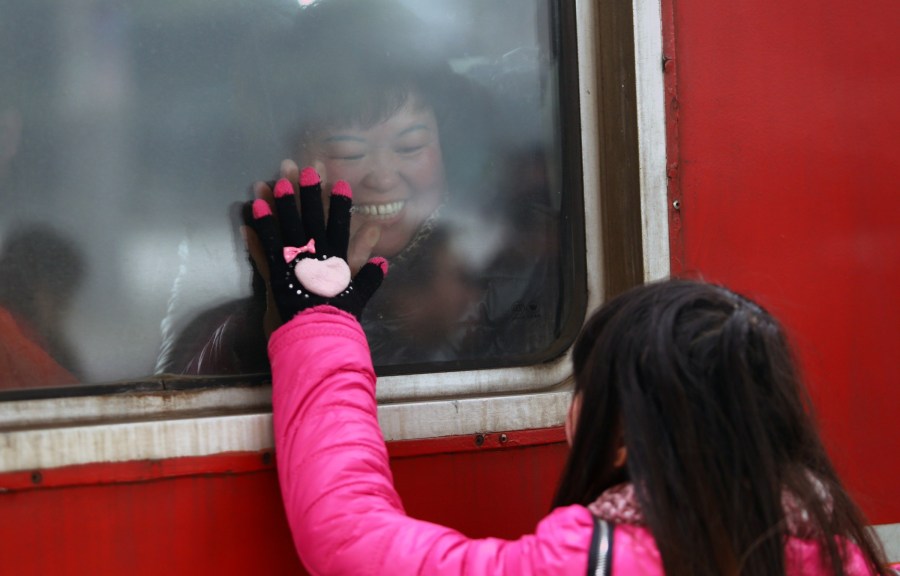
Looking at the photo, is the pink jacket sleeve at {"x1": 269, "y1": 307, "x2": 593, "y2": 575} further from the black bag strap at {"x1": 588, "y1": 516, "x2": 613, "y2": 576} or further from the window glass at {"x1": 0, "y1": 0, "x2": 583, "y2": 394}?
the window glass at {"x1": 0, "y1": 0, "x2": 583, "y2": 394}

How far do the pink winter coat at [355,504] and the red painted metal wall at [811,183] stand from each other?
0.59m

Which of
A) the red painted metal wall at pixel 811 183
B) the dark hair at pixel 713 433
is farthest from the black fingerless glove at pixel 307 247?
the red painted metal wall at pixel 811 183

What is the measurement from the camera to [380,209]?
1.49 metres

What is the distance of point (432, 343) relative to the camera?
1502mm

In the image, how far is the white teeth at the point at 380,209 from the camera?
4.86ft

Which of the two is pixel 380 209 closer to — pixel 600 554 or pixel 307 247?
pixel 307 247

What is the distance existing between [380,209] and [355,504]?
20.9 inches

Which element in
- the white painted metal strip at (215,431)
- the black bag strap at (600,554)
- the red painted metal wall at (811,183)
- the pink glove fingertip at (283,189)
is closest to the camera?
the black bag strap at (600,554)

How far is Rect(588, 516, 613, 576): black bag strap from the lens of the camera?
102cm

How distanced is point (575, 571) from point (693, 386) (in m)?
0.25

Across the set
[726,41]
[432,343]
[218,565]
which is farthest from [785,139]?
[218,565]

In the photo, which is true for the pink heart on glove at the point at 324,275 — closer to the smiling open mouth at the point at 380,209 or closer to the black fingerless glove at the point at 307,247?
the black fingerless glove at the point at 307,247

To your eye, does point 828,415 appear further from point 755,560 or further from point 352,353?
point 352,353

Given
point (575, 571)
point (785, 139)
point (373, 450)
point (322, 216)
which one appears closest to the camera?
point (575, 571)
